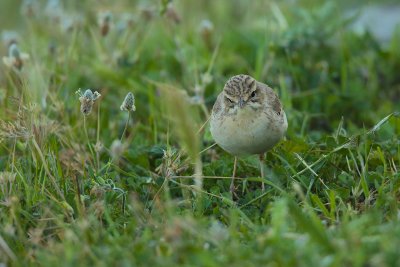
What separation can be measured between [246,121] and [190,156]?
1065 mm

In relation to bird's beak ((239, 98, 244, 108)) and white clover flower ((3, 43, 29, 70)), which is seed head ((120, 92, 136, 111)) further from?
white clover flower ((3, 43, 29, 70))

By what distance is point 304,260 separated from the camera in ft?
10.4

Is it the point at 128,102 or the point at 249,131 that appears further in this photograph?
the point at 249,131

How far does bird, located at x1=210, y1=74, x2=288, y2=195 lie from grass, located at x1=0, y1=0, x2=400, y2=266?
192mm

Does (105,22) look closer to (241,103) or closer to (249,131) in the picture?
(241,103)

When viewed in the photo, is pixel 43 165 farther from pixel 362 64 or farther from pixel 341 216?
pixel 362 64

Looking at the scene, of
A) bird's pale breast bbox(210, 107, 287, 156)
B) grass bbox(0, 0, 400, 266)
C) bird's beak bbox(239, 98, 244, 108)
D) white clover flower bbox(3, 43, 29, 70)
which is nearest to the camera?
grass bbox(0, 0, 400, 266)

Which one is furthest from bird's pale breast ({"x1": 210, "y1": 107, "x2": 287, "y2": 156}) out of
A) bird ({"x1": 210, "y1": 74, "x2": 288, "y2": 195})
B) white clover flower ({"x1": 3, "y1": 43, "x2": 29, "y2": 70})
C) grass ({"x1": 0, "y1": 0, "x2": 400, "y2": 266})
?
white clover flower ({"x1": 3, "y1": 43, "x2": 29, "y2": 70})

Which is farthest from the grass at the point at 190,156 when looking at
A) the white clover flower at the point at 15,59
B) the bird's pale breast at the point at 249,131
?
the bird's pale breast at the point at 249,131

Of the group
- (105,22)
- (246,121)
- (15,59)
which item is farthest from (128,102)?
(105,22)

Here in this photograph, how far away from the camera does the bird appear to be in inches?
182

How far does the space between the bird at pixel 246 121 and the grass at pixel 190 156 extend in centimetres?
19

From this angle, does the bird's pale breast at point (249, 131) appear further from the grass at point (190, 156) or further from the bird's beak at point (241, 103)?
the grass at point (190, 156)

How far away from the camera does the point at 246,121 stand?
4.66m
